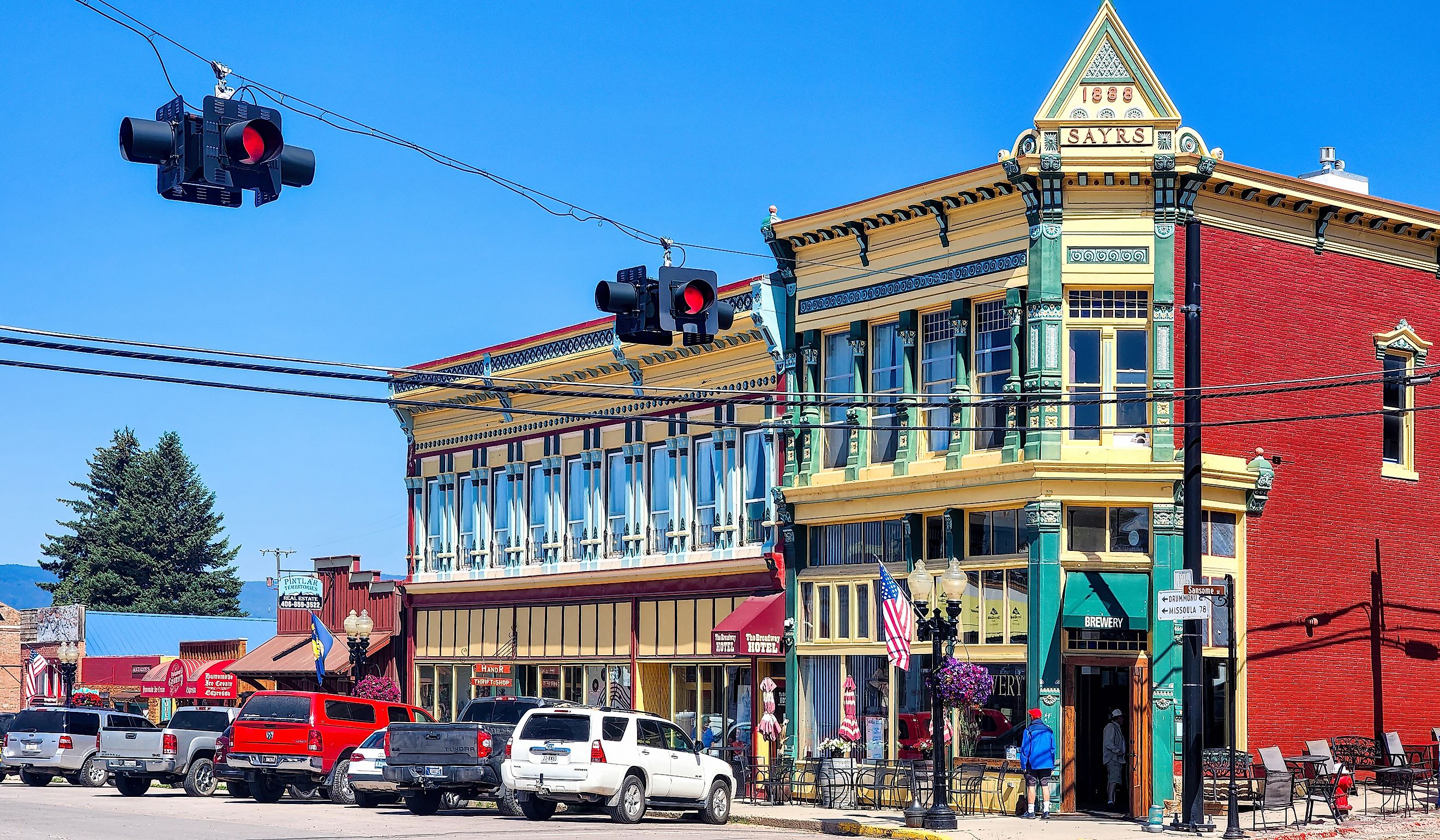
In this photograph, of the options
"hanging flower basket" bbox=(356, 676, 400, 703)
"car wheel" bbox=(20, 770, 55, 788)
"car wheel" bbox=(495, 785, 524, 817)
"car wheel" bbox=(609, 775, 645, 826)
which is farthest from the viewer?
"hanging flower basket" bbox=(356, 676, 400, 703)

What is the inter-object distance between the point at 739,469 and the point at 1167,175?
1214cm

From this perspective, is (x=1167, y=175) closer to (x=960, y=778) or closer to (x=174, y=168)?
(x=960, y=778)

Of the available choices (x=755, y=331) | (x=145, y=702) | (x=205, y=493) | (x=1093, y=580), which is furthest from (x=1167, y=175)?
(x=205, y=493)

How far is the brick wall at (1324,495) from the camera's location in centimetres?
3022

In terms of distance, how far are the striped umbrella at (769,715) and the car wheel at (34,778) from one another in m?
16.1

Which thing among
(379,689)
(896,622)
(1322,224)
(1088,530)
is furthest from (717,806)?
(379,689)

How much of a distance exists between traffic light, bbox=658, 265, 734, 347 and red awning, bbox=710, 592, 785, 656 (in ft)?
55.4

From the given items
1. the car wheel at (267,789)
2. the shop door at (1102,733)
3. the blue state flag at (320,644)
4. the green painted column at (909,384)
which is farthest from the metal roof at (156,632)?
the shop door at (1102,733)

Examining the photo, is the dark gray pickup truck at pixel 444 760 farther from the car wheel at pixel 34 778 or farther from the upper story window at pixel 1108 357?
the car wheel at pixel 34 778

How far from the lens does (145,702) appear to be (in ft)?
207

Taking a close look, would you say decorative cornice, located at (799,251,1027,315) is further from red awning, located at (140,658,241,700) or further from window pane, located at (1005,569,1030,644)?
red awning, located at (140,658,241,700)

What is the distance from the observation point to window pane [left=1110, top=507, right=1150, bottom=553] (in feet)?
97.0

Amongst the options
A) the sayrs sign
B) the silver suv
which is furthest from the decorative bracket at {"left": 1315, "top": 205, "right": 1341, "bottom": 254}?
the silver suv

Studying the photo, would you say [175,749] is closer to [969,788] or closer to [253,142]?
[969,788]
